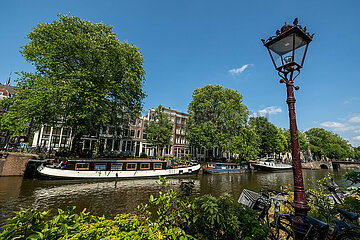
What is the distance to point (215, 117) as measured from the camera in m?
35.1

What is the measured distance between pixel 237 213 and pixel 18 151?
96.3 ft

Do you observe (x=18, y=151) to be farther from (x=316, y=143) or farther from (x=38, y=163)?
(x=316, y=143)

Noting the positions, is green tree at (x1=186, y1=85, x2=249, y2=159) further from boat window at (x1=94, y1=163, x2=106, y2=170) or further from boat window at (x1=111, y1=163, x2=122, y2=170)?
boat window at (x1=94, y1=163, x2=106, y2=170)

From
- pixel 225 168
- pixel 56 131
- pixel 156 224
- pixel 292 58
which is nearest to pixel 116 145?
pixel 56 131

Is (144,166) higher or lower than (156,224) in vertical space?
lower

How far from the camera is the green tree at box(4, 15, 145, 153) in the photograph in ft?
52.9

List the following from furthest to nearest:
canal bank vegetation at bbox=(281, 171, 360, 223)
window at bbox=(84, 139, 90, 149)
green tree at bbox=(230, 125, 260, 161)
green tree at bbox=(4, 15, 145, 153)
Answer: window at bbox=(84, 139, 90, 149), green tree at bbox=(230, 125, 260, 161), green tree at bbox=(4, 15, 145, 153), canal bank vegetation at bbox=(281, 171, 360, 223)

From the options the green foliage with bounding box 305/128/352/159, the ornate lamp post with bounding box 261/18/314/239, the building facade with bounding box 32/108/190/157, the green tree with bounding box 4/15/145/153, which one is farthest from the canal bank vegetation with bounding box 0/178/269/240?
the green foliage with bounding box 305/128/352/159

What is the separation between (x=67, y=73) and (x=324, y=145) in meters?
98.2

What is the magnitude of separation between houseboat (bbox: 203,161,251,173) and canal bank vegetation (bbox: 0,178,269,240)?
1144 inches

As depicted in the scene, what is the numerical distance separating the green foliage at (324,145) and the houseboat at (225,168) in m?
55.9

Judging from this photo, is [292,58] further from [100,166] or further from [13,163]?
[13,163]

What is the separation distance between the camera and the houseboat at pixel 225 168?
3134 cm

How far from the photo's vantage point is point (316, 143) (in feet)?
241
